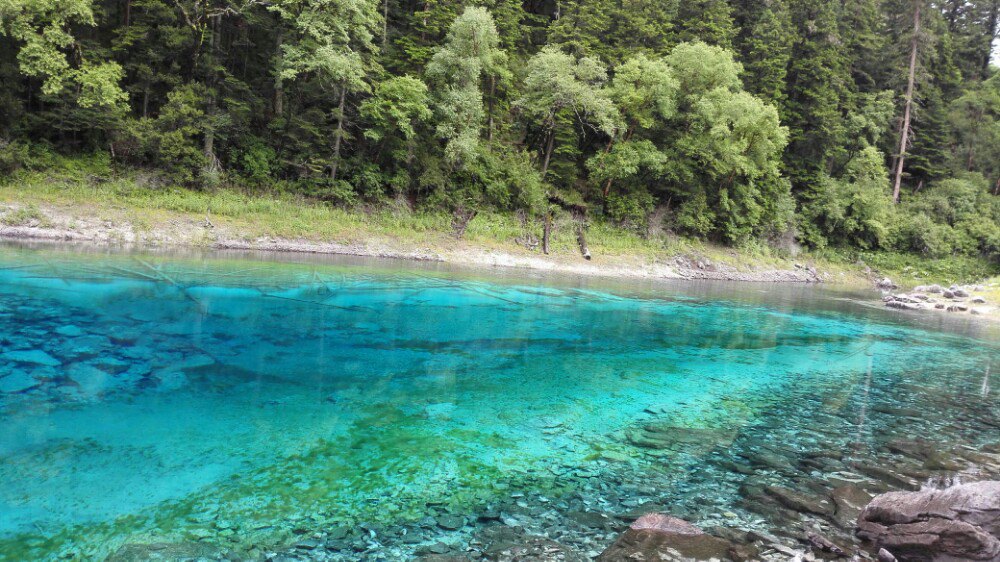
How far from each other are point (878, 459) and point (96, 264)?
18043 millimetres

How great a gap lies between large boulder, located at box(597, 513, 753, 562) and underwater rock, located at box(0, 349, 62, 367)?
7.36 meters

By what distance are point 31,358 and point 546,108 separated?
91.3ft

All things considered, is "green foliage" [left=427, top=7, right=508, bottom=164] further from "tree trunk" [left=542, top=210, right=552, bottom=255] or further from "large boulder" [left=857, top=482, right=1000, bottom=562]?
"large boulder" [left=857, top=482, right=1000, bottom=562]

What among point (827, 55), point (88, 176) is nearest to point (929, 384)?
point (88, 176)

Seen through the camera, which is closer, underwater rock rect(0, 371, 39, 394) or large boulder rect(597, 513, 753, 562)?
large boulder rect(597, 513, 753, 562)

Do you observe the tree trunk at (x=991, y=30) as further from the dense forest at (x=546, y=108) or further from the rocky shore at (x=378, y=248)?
the rocky shore at (x=378, y=248)

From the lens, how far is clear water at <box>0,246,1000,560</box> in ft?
13.4

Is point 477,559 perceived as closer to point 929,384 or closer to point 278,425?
point 278,425

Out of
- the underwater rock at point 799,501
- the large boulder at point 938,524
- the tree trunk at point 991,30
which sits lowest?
the underwater rock at point 799,501

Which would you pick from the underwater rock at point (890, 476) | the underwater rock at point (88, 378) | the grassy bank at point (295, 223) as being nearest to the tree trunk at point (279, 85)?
the grassy bank at point (295, 223)

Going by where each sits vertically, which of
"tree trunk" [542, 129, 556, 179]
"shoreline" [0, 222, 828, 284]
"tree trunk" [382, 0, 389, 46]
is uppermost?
"tree trunk" [382, 0, 389, 46]

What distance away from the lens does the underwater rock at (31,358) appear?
263 inches

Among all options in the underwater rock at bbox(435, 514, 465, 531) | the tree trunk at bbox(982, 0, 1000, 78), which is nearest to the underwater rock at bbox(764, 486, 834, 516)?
the underwater rock at bbox(435, 514, 465, 531)

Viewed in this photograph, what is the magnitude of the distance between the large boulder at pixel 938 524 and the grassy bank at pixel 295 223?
22.7 m
